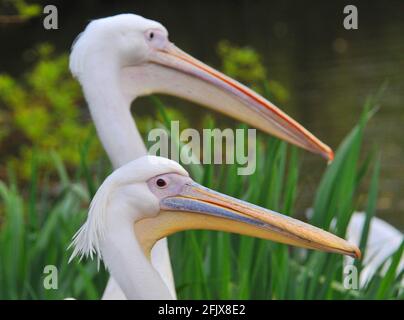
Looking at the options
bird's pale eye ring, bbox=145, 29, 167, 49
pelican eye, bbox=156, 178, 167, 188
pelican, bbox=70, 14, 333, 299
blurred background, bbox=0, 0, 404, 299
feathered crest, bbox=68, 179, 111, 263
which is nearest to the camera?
feathered crest, bbox=68, 179, 111, 263

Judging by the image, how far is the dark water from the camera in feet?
34.9

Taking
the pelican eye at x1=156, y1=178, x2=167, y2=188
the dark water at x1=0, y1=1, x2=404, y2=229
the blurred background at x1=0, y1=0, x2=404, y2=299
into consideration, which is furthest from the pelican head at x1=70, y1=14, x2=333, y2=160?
the dark water at x1=0, y1=1, x2=404, y2=229

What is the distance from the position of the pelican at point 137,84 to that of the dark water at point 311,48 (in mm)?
4863

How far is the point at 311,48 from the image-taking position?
16.7 m

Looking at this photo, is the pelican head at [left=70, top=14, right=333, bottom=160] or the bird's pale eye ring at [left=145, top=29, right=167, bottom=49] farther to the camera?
the bird's pale eye ring at [left=145, top=29, right=167, bottom=49]

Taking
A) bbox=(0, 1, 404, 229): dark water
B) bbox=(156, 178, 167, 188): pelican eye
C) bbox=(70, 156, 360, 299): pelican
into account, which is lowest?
bbox=(70, 156, 360, 299): pelican

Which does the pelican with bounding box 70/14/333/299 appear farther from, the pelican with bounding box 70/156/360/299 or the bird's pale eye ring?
the pelican with bounding box 70/156/360/299

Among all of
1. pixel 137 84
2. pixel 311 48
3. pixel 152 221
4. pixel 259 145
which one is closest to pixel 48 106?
pixel 259 145

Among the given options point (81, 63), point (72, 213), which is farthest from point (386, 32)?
point (81, 63)

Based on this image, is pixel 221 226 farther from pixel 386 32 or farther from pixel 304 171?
pixel 386 32

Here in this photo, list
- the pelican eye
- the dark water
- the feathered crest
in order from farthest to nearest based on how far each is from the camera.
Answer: the dark water, the pelican eye, the feathered crest

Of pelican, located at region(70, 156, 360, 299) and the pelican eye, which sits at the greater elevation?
the pelican eye
